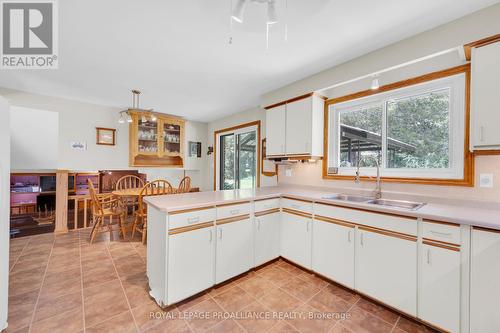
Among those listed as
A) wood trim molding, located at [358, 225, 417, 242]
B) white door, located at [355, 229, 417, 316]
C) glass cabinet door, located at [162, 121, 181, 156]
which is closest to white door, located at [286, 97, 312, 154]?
wood trim molding, located at [358, 225, 417, 242]

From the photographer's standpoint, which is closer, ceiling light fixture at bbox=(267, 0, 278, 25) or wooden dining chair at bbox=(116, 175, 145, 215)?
ceiling light fixture at bbox=(267, 0, 278, 25)

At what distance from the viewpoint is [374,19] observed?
1630 millimetres

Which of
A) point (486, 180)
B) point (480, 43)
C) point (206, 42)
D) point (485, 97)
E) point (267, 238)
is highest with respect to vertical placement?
point (206, 42)

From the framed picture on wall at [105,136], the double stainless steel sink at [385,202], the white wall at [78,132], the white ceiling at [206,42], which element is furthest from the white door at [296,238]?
the framed picture on wall at [105,136]

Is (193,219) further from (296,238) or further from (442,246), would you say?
(442,246)

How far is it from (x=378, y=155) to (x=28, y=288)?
3843mm

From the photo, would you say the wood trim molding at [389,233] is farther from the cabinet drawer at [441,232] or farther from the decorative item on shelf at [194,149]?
the decorative item on shelf at [194,149]

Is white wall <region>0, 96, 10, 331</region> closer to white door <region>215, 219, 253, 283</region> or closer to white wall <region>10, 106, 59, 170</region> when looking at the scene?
white door <region>215, 219, 253, 283</region>

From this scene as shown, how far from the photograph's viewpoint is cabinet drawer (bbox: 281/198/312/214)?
2270mm

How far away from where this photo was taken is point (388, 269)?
5.54 ft

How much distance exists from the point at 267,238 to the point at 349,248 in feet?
2.90

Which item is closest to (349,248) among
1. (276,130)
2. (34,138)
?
(276,130)

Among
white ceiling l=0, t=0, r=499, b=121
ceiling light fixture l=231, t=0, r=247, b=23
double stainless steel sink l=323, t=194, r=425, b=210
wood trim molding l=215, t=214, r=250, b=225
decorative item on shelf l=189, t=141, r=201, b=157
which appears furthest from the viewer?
decorative item on shelf l=189, t=141, r=201, b=157

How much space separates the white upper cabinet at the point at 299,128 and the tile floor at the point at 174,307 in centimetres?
147
